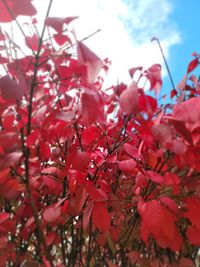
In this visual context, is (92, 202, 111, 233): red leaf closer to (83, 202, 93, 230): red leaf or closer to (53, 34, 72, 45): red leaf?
(83, 202, 93, 230): red leaf

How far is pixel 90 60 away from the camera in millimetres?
836

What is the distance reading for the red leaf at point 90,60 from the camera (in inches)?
32.9

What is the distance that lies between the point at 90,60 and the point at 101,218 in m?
0.64

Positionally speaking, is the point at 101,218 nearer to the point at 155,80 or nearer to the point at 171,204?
the point at 171,204

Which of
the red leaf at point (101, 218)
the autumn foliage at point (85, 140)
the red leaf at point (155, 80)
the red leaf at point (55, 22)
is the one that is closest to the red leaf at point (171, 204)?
the autumn foliage at point (85, 140)

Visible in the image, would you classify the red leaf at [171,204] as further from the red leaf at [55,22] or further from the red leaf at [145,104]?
the red leaf at [55,22]

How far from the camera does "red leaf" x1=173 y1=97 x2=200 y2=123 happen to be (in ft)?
3.05

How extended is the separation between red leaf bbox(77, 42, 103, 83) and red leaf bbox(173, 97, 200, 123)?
0.28 metres

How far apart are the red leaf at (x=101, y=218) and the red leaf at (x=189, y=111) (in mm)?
489

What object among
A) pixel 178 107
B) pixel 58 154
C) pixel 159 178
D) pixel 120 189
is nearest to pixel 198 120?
pixel 178 107

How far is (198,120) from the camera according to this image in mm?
994

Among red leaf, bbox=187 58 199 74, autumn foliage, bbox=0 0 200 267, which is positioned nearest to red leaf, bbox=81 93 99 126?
autumn foliage, bbox=0 0 200 267

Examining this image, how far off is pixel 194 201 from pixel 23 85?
69 centimetres

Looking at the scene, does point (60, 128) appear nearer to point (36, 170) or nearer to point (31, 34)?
point (36, 170)
